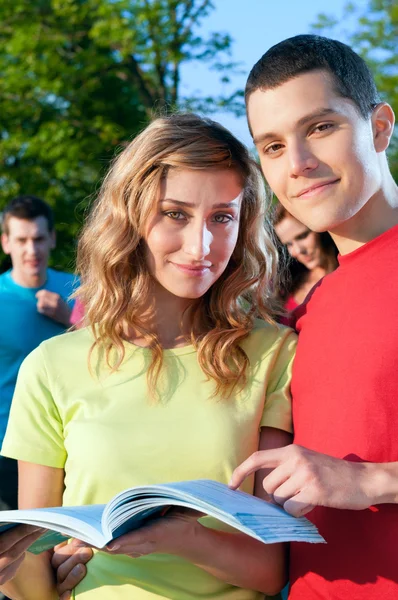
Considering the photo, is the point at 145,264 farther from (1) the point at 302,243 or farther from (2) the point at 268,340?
(1) the point at 302,243

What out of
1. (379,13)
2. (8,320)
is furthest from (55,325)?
(379,13)

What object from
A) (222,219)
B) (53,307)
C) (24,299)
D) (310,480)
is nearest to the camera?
(310,480)

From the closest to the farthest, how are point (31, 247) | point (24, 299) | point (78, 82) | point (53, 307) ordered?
point (53, 307)
point (24, 299)
point (31, 247)
point (78, 82)

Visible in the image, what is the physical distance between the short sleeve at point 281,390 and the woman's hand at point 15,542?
716mm

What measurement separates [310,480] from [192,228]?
0.92 metres

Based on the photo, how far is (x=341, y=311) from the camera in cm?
218

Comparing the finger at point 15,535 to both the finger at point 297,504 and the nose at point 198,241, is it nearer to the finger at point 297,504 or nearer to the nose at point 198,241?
the finger at point 297,504

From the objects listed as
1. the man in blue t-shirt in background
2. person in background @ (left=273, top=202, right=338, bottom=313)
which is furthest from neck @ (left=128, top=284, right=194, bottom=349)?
→ the man in blue t-shirt in background

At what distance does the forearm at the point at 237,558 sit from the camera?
6.81 feet

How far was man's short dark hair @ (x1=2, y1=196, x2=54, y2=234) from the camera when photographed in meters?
6.62

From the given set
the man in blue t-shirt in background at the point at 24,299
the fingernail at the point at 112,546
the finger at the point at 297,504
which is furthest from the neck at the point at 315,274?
the fingernail at the point at 112,546

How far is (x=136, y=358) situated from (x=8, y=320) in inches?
137

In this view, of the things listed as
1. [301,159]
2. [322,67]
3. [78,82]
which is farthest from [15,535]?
[78,82]

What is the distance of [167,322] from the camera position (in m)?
2.61
